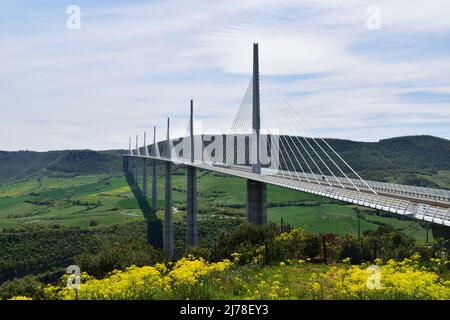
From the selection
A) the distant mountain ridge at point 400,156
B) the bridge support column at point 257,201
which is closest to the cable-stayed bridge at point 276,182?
the bridge support column at point 257,201

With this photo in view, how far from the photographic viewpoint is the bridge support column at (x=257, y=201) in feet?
139

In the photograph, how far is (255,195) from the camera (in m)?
42.7

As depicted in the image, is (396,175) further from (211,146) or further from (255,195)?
(255,195)

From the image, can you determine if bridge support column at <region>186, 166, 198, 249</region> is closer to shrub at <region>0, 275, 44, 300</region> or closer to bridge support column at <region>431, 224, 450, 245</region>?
shrub at <region>0, 275, 44, 300</region>

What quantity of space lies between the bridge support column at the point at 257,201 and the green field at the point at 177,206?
3508 centimetres

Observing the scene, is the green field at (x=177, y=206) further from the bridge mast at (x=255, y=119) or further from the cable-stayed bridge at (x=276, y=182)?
the bridge mast at (x=255, y=119)

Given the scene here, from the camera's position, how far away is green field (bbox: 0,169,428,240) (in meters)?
86.9

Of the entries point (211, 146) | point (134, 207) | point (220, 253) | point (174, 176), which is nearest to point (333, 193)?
point (220, 253)

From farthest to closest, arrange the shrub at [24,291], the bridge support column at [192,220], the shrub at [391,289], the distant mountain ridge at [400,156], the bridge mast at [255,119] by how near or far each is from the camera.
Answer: the distant mountain ridge at [400,156] < the bridge support column at [192,220] < the bridge mast at [255,119] < the shrub at [24,291] < the shrub at [391,289]

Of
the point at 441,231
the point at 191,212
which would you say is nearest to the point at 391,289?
the point at 441,231

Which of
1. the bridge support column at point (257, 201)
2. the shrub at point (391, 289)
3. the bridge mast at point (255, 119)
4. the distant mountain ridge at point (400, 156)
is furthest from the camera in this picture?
the distant mountain ridge at point (400, 156)

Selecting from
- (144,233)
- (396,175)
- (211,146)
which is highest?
(211,146)

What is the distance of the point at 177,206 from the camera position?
13088cm
